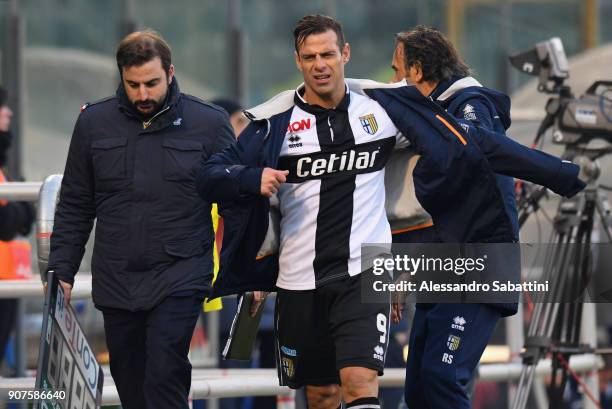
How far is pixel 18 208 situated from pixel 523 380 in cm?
278

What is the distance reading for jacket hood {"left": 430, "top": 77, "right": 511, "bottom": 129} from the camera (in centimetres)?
717

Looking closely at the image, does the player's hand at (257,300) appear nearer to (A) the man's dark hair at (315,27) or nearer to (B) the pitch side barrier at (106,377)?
(B) the pitch side barrier at (106,377)

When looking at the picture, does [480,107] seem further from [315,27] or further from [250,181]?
[250,181]

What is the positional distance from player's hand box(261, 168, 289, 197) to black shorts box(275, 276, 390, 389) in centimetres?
56

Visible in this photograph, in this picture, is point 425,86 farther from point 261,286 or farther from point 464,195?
point 261,286

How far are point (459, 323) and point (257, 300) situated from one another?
853mm

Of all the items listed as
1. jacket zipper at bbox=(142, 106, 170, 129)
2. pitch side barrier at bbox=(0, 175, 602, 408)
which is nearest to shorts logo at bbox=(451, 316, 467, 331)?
pitch side barrier at bbox=(0, 175, 602, 408)

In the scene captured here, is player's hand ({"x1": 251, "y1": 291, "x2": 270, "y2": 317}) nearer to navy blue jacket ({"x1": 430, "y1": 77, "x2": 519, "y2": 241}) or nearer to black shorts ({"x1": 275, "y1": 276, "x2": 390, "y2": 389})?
black shorts ({"x1": 275, "y1": 276, "x2": 390, "y2": 389})

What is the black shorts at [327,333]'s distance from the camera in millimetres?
6391

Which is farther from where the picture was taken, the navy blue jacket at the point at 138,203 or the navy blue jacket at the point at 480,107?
the navy blue jacket at the point at 480,107

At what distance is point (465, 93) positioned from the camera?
7145mm

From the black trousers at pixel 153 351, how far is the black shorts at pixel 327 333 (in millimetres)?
376

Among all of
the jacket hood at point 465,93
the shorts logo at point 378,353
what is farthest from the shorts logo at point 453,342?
the jacket hood at point 465,93

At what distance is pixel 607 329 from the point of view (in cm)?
1384
